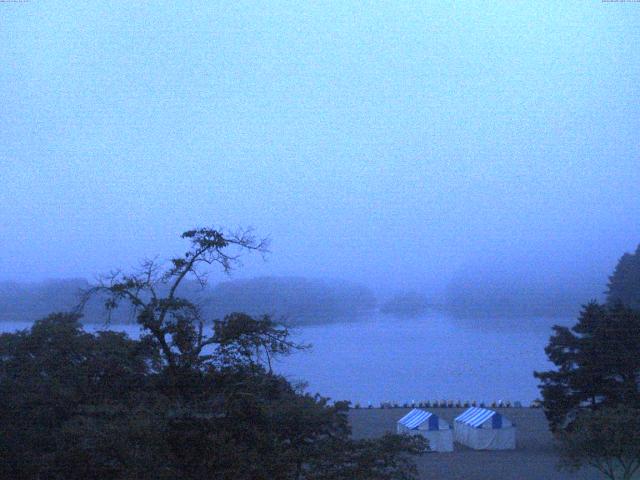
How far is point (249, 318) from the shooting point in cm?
621

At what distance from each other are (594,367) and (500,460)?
268 cm

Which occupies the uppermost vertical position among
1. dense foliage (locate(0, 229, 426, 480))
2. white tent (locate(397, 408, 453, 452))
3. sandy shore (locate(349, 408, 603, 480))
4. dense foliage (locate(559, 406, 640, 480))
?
dense foliage (locate(0, 229, 426, 480))

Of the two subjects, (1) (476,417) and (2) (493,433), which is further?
(1) (476,417)

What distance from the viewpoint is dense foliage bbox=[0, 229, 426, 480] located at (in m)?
5.46

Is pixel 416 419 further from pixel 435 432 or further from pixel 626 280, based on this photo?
pixel 626 280

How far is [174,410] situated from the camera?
18.5 ft

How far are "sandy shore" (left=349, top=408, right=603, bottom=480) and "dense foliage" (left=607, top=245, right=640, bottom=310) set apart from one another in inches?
597

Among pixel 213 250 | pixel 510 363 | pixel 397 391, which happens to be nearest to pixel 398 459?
pixel 213 250

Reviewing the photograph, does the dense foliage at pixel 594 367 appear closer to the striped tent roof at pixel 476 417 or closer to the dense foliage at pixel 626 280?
the striped tent roof at pixel 476 417

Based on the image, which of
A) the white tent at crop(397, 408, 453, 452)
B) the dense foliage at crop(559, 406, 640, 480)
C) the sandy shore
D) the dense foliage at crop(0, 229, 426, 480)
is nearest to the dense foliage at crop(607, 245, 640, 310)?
the sandy shore

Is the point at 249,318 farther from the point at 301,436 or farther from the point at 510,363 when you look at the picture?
the point at 510,363

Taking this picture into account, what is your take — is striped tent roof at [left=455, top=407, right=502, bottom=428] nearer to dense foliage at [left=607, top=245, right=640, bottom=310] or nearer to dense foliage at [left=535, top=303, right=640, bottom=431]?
dense foliage at [left=535, top=303, right=640, bottom=431]

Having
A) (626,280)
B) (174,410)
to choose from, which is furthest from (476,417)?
(626,280)

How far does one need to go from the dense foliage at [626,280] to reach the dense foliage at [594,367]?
58.1 ft
